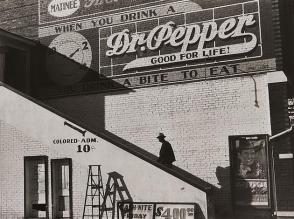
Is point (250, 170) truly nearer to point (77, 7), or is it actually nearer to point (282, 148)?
point (282, 148)

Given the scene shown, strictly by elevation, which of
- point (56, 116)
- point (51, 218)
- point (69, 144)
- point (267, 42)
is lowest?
point (51, 218)

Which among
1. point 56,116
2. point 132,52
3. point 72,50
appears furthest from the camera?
point 72,50

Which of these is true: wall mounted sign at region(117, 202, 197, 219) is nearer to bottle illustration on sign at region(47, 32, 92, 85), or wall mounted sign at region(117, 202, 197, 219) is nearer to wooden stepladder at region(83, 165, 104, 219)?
wooden stepladder at region(83, 165, 104, 219)

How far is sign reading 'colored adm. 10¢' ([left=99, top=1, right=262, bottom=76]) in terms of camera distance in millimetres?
13914

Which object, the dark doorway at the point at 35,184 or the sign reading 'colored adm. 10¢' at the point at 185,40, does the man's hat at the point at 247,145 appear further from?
the dark doorway at the point at 35,184

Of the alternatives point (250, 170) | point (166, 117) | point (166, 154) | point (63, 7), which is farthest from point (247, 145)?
point (63, 7)

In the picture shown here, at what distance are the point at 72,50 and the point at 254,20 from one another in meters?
6.57

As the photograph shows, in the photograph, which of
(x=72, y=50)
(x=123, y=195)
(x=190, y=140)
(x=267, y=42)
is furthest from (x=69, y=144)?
(x=267, y=42)

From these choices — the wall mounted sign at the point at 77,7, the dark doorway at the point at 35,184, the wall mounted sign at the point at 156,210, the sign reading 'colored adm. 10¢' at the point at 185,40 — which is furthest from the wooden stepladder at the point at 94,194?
the wall mounted sign at the point at 77,7

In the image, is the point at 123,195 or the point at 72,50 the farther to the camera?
the point at 72,50

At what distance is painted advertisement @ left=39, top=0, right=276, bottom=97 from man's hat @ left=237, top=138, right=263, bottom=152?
209cm

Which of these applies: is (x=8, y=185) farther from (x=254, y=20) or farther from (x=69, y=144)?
(x=254, y=20)

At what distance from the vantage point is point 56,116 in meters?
13.3

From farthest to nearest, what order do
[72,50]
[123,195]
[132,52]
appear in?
[72,50]
[132,52]
[123,195]
